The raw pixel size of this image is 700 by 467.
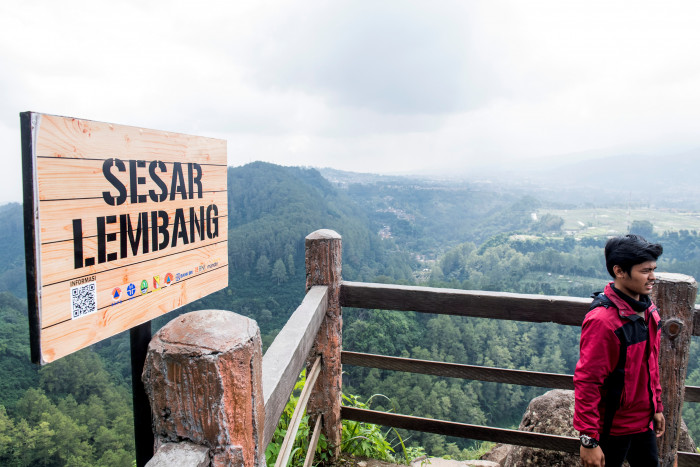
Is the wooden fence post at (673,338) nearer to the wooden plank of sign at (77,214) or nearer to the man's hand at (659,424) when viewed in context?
the man's hand at (659,424)

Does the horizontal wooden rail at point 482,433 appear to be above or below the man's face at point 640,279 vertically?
below

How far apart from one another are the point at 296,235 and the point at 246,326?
181 ft

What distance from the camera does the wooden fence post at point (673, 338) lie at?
162 cm

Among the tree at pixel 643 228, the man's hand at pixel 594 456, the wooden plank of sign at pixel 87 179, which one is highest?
the wooden plank of sign at pixel 87 179

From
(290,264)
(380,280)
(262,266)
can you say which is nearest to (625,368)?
(380,280)

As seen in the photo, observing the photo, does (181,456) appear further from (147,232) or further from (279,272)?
(279,272)

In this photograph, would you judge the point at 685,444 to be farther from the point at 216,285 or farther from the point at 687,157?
the point at 687,157

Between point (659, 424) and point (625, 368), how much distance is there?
1.03 ft

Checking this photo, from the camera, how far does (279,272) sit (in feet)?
166

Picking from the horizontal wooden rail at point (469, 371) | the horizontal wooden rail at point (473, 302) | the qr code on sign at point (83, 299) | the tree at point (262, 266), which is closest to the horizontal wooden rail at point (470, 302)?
the horizontal wooden rail at point (473, 302)

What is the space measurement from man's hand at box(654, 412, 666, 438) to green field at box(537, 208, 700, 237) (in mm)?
67154

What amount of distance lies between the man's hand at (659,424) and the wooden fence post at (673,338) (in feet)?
0.19

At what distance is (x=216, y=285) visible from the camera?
1914 millimetres

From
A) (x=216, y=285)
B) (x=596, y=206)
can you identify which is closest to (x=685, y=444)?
(x=216, y=285)
